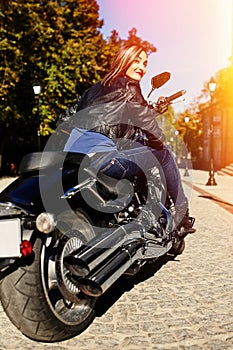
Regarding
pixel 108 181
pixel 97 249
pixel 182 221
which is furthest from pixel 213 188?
pixel 97 249

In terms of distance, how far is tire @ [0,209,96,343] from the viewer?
3.17 m

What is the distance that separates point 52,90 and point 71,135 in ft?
67.3

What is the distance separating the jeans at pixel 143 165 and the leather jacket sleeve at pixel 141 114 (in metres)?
0.14

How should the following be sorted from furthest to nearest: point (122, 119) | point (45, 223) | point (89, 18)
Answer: point (89, 18)
point (122, 119)
point (45, 223)

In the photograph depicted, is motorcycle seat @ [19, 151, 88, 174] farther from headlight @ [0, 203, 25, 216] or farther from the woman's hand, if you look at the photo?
the woman's hand

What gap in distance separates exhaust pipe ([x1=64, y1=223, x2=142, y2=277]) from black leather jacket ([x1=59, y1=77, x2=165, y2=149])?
0.83 m

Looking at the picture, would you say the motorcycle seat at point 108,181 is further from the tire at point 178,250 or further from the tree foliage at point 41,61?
the tree foliage at point 41,61

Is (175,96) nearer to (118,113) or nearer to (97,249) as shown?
(118,113)

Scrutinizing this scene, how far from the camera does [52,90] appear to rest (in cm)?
2395

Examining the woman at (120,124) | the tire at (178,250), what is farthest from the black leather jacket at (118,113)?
the tire at (178,250)

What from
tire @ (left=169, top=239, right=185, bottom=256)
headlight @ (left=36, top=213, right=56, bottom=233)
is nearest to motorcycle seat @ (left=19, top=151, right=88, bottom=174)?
headlight @ (left=36, top=213, right=56, bottom=233)

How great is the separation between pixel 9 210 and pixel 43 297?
604 millimetres

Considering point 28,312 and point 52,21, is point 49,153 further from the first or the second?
point 52,21

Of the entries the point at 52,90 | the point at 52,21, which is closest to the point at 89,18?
the point at 52,21
